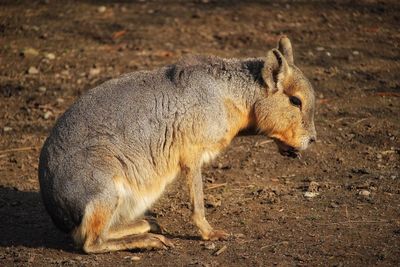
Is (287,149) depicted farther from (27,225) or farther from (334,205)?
(27,225)

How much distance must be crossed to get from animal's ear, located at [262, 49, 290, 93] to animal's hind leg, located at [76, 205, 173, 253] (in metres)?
1.58

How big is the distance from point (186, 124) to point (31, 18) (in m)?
6.40

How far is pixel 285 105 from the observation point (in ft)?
19.6

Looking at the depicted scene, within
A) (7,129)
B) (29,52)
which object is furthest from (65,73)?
(7,129)

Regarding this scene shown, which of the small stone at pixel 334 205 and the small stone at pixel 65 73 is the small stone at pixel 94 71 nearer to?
the small stone at pixel 65 73

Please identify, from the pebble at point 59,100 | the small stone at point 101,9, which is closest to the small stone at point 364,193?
the pebble at point 59,100

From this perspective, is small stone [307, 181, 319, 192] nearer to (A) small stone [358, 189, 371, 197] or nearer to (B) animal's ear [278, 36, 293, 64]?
(A) small stone [358, 189, 371, 197]

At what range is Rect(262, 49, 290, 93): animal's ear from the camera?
19.0 feet

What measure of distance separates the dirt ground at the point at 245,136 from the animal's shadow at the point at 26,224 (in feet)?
0.03

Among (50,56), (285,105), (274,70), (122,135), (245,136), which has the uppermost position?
(274,70)

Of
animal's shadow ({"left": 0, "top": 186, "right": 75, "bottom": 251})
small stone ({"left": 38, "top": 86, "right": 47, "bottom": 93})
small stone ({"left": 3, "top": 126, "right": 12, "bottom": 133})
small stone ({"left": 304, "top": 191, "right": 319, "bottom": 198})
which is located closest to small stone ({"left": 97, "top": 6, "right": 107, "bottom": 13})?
small stone ({"left": 38, "top": 86, "right": 47, "bottom": 93})

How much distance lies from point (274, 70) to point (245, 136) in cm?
126

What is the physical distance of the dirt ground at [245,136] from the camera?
5.66m

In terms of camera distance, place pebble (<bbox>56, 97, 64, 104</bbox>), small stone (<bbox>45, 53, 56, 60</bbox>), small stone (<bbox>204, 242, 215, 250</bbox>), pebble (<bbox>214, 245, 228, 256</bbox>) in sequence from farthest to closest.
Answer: small stone (<bbox>45, 53, 56, 60</bbox>) → pebble (<bbox>56, 97, 64, 104</bbox>) → small stone (<bbox>204, 242, 215, 250</bbox>) → pebble (<bbox>214, 245, 228, 256</bbox>)
